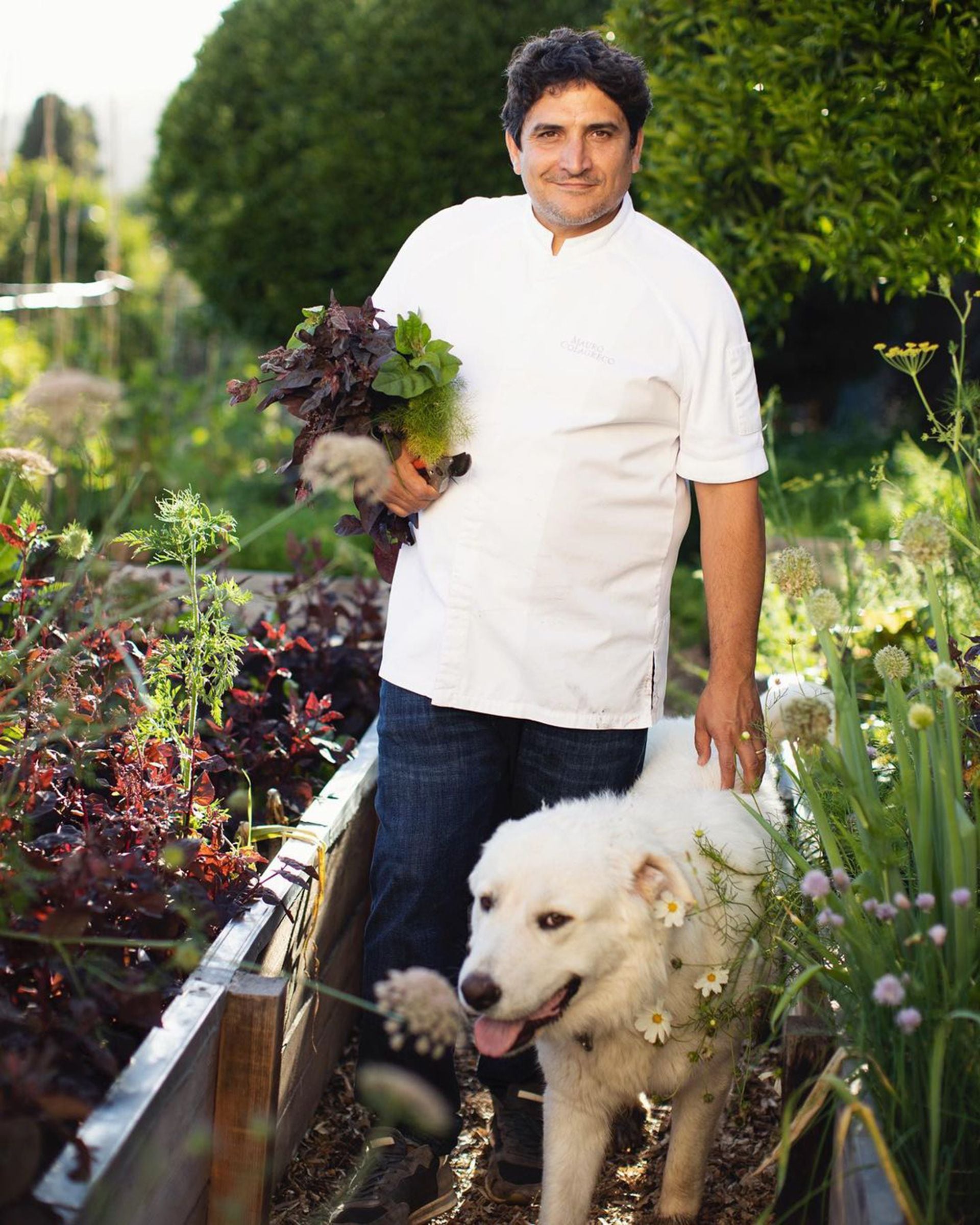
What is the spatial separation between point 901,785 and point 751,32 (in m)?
3.35

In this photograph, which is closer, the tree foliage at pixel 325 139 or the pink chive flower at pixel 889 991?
the pink chive flower at pixel 889 991

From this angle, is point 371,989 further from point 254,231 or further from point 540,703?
point 254,231

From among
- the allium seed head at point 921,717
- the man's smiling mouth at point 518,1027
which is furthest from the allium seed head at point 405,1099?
the allium seed head at point 921,717

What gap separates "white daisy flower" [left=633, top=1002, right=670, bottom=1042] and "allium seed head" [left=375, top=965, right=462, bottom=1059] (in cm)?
53

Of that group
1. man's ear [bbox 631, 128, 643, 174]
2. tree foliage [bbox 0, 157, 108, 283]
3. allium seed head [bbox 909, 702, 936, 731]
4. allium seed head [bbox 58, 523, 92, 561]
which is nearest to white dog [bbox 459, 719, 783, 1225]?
allium seed head [bbox 909, 702, 936, 731]

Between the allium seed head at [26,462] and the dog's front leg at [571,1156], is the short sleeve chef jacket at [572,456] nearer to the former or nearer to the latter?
the dog's front leg at [571,1156]

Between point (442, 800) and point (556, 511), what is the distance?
2.36 ft

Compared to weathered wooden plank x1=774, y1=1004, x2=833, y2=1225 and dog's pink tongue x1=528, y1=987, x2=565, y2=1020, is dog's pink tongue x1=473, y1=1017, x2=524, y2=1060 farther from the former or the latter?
weathered wooden plank x1=774, y1=1004, x2=833, y2=1225

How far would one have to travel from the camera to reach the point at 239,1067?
2.42 meters

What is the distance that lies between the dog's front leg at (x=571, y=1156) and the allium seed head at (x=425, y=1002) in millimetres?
668

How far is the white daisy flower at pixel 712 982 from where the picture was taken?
8.71 ft

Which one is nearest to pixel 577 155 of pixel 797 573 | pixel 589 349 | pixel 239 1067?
pixel 589 349

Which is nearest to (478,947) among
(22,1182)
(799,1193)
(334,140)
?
(799,1193)

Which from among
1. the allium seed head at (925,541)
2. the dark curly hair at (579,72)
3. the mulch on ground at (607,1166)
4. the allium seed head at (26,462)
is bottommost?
the mulch on ground at (607,1166)
